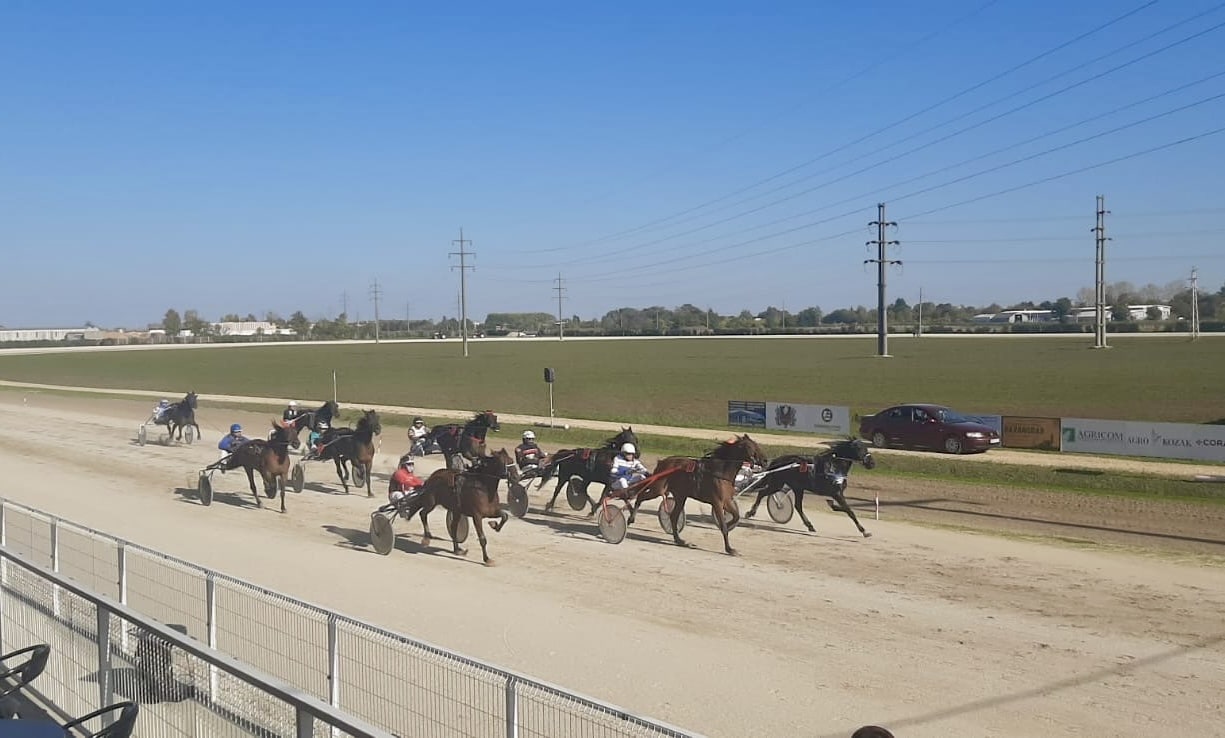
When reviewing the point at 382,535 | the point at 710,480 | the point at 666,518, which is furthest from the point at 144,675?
the point at 666,518

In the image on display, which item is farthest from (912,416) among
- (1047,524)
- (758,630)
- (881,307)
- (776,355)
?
(776,355)

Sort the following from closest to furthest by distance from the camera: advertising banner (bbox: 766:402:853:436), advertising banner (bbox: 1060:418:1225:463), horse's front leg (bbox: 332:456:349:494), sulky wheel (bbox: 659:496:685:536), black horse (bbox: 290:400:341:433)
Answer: sulky wheel (bbox: 659:496:685:536) → horse's front leg (bbox: 332:456:349:494) → advertising banner (bbox: 1060:418:1225:463) → black horse (bbox: 290:400:341:433) → advertising banner (bbox: 766:402:853:436)

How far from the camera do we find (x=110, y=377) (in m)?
78.7

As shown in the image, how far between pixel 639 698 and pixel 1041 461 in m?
20.2

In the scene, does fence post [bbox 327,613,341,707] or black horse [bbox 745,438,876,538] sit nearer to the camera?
fence post [bbox 327,613,341,707]

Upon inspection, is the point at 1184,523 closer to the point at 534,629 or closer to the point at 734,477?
the point at 734,477

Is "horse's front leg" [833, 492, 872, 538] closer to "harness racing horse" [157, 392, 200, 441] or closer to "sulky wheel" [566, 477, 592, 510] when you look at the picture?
"sulky wheel" [566, 477, 592, 510]

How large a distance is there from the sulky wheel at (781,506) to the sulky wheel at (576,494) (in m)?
3.76

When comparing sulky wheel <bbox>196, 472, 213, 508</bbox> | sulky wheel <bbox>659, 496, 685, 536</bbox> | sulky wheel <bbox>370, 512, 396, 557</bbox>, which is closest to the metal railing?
sulky wheel <bbox>370, 512, 396, 557</bbox>

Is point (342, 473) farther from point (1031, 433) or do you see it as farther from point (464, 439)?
point (1031, 433)

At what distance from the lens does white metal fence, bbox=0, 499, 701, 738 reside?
5812 mm

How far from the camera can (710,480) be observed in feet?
53.8

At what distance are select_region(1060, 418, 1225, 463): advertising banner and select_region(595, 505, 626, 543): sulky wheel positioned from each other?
16484 millimetres

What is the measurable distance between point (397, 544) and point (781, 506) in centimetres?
716
